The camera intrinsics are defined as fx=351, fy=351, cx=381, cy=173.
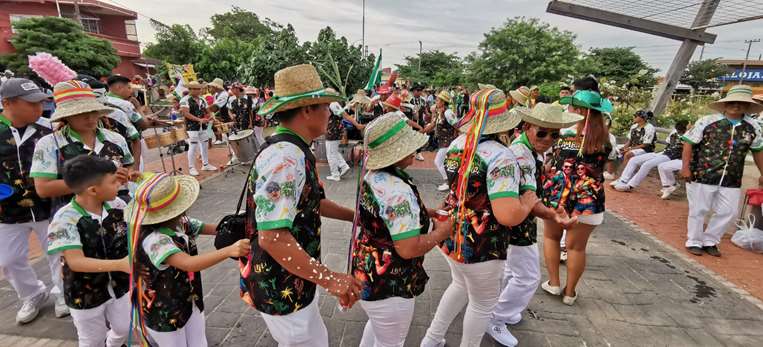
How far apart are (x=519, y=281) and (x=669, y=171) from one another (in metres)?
6.54

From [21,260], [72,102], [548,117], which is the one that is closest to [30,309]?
[21,260]

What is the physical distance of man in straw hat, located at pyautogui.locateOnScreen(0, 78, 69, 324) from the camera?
2.79m

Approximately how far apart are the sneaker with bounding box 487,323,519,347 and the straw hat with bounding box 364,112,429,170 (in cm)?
190

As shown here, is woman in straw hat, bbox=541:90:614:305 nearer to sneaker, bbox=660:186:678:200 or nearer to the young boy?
the young boy

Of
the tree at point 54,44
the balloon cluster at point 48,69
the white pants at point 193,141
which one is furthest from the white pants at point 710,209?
the tree at point 54,44

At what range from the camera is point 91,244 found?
2.13 m

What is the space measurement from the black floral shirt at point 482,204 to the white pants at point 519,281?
1.98 ft

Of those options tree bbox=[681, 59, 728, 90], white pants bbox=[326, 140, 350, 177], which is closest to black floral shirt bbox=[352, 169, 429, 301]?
white pants bbox=[326, 140, 350, 177]

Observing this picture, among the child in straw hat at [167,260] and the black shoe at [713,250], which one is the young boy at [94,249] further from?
the black shoe at [713,250]

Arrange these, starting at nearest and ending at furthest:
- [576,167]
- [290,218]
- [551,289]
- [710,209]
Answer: [290,218] → [576,167] → [551,289] → [710,209]

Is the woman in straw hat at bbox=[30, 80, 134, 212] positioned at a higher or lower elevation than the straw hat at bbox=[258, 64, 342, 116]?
lower

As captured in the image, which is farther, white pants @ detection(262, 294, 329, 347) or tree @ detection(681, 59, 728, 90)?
tree @ detection(681, 59, 728, 90)

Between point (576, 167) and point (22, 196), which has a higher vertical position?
point (576, 167)

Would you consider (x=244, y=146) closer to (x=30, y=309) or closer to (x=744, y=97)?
(x=30, y=309)
